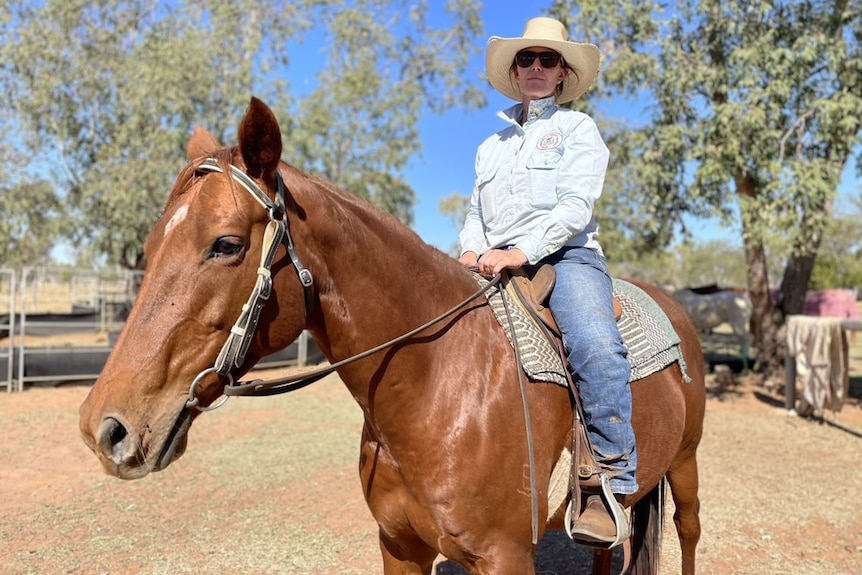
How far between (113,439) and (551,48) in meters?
2.26

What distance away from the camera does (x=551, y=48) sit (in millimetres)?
2545

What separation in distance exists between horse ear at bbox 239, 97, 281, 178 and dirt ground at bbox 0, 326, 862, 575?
316cm

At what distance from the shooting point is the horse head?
1.49 m

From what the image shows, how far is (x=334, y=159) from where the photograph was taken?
1722 centimetres

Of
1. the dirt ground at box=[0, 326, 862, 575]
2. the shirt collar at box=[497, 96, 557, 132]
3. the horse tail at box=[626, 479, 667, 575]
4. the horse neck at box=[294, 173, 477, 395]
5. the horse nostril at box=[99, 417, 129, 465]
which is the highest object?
the shirt collar at box=[497, 96, 557, 132]

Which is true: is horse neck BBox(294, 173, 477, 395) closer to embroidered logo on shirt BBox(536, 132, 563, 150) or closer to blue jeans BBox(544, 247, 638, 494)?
blue jeans BBox(544, 247, 638, 494)

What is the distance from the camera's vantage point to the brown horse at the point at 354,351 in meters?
1.54

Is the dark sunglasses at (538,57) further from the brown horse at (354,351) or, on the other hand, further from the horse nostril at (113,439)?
the horse nostril at (113,439)

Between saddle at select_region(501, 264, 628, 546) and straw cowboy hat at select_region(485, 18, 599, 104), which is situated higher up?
straw cowboy hat at select_region(485, 18, 599, 104)

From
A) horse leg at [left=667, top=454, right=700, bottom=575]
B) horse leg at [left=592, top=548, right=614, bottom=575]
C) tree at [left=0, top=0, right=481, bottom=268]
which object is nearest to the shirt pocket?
horse leg at [left=667, top=454, right=700, bottom=575]

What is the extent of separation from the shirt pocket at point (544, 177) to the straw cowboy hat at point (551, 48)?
0.53 meters

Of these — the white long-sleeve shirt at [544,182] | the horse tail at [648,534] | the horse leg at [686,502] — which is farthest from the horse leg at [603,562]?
the white long-sleeve shirt at [544,182]

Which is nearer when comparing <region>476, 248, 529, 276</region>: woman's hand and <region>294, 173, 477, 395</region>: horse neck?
<region>294, 173, 477, 395</region>: horse neck

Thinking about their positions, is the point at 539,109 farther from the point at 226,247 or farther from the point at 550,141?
the point at 226,247
